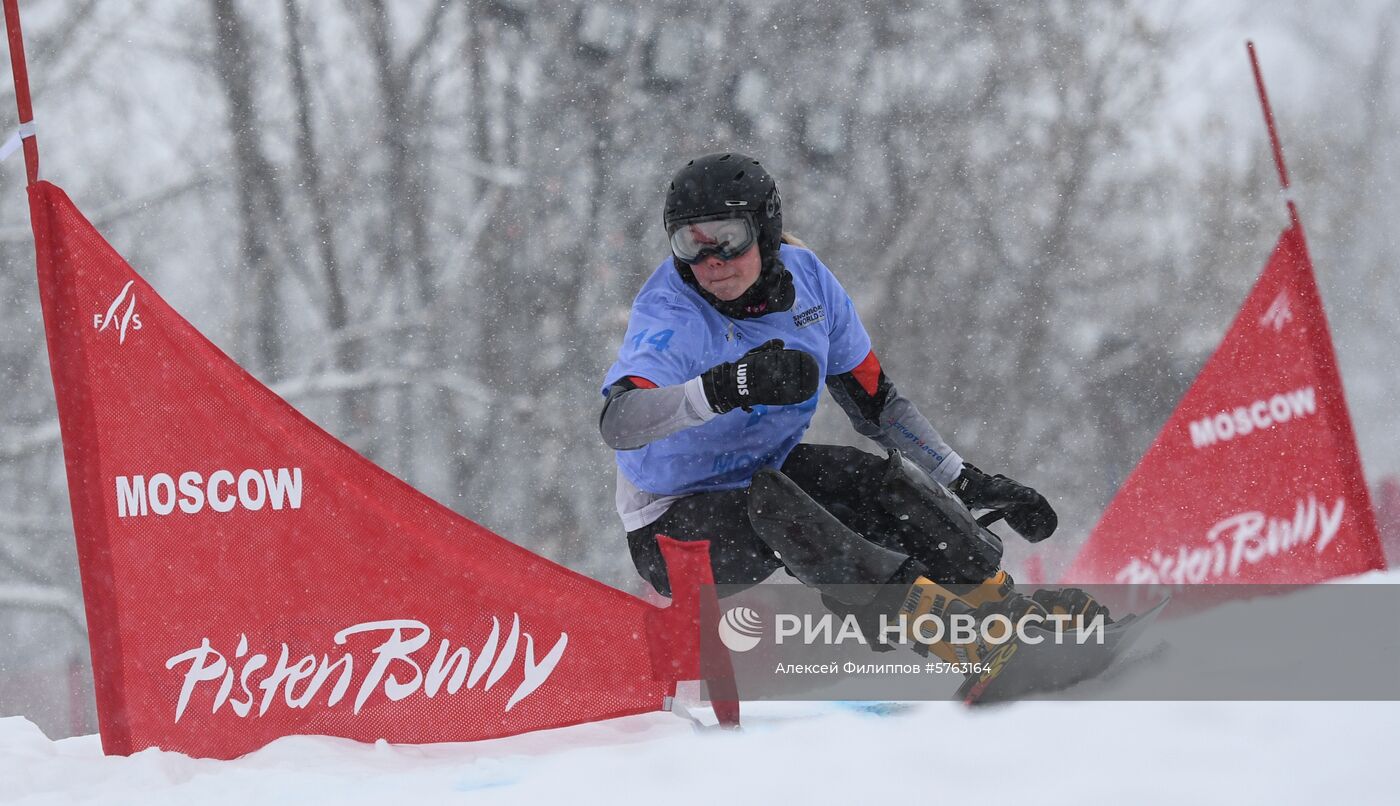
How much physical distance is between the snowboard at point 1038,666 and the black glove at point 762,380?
0.73 metres

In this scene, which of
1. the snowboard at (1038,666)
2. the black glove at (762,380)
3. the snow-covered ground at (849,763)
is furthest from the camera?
the snowboard at (1038,666)

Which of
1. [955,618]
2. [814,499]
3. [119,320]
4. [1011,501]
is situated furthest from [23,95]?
[1011,501]

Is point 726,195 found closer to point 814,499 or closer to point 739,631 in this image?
point 814,499

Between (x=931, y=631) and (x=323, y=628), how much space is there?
137cm

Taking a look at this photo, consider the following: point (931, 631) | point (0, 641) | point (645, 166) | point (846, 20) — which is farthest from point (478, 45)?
point (931, 631)

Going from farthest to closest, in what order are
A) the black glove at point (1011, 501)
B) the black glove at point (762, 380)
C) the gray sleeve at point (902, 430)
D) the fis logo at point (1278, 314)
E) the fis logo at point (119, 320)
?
1. the fis logo at point (1278, 314)
2. the gray sleeve at point (902, 430)
3. the black glove at point (1011, 501)
4. the fis logo at point (119, 320)
5. the black glove at point (762, 380)

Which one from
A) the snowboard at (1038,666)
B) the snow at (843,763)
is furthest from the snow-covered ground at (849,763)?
the snowboard at (1038,666)

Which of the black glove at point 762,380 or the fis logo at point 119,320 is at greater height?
the fis logo at point 119,320

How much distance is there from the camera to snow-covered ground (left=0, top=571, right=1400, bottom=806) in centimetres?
197

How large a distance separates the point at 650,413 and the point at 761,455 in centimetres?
58

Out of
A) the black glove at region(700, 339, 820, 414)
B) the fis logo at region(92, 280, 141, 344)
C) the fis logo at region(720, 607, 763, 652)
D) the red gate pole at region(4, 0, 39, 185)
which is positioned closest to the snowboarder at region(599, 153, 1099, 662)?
the black glove at region(700, 339, 820, 414)

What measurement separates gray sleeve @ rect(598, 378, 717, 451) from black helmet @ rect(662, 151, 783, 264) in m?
0.43

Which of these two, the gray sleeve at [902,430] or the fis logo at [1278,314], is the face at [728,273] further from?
the fis logo at [1278,314]

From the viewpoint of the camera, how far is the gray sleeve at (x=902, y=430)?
→ 3564mm
